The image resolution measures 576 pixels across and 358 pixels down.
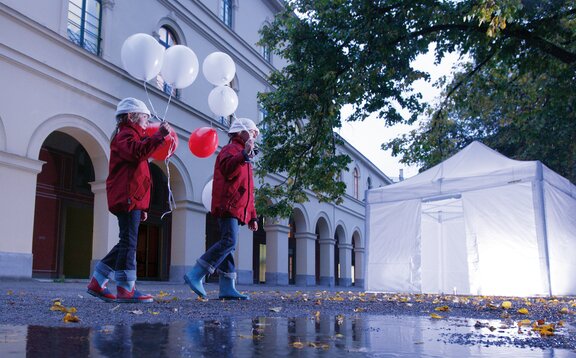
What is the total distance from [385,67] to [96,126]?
6.90 meters

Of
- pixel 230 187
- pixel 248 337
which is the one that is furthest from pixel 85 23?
pixel 248 337

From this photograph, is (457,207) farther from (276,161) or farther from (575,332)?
(575,332)

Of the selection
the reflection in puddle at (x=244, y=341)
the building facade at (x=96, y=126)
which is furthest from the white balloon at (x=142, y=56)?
the reflection in puddle at (x=244, y=341)

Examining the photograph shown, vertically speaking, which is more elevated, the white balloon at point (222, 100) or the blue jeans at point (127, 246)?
the white balloon at point (222, 100)

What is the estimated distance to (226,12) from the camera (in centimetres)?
2000

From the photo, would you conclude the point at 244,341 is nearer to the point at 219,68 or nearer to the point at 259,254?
the point at 219,68

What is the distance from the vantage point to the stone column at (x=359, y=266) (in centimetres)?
3394

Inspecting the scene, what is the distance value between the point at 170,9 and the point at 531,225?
38.3 feet

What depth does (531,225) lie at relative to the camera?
990cm

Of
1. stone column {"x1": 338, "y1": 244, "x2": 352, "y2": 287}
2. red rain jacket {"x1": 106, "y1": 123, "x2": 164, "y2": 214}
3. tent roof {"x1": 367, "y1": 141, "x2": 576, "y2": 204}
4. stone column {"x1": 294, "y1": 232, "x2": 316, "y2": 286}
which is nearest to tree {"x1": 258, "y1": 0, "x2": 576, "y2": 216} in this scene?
tent roof {"x1": 367, "y1": 141, "x2": 576, "y2": 204}

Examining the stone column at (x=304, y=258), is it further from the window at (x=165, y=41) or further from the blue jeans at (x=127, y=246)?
the blue jeans at (x=127, y=246)

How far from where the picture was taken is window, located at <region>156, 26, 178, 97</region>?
15584 millimetres

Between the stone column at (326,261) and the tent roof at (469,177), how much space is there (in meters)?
16.0

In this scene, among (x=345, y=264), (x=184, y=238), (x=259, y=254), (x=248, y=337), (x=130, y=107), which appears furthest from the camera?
(x=345, y=264)
